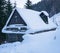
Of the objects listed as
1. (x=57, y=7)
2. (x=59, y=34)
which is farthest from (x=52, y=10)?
(x=59, y=34)

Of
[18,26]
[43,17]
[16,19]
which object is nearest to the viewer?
[18,26]

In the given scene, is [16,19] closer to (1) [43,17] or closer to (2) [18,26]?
(2) [18,26]

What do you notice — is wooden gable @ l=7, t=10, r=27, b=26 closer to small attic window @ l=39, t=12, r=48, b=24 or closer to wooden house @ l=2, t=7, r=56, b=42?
wooden house @ l=2, t=7, r=56, b=42

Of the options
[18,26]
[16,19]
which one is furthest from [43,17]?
[18,26]


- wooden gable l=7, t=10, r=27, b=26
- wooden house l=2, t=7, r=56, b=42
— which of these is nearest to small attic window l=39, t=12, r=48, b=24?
wooden house l=2, t=7, r=56, b=42

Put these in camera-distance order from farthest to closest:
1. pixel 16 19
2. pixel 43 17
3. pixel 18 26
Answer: pixel 43 17
pixel 16 19
pixel 18 26

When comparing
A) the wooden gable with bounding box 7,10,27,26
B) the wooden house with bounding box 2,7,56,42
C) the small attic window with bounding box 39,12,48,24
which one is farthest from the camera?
the small attic window with bounding box 39,12,48,24

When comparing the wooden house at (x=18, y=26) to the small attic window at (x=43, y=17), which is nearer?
the wooden house at (x=18, y=26)

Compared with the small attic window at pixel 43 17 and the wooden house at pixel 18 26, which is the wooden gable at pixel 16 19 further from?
the small attic window at pixel 43 17

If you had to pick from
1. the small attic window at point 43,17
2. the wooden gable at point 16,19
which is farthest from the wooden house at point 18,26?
the small attic window at point 43,17

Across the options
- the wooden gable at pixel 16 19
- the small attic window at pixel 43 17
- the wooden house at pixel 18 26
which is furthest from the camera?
the small attic window at pixel 43 17

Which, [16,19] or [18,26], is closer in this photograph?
[18,26]

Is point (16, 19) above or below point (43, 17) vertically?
above

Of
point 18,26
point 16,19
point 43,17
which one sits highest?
point 16,19
